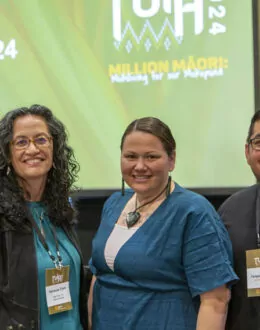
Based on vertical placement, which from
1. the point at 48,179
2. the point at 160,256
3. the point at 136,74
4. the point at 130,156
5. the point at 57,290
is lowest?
the point at 57,290

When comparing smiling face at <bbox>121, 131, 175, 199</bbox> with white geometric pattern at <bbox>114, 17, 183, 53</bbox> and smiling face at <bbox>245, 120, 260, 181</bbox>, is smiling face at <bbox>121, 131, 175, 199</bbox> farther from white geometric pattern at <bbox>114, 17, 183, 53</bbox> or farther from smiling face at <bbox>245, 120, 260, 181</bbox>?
white geometric pattern at <bbox>114, 17, 183, 53</bbox>

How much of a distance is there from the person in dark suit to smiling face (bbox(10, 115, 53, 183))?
0.75 m

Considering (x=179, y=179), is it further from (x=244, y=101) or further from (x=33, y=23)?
(x=33, y=23)

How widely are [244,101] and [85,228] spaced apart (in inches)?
55.8

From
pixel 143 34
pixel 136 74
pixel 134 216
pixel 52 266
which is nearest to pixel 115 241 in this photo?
pixel 134 216

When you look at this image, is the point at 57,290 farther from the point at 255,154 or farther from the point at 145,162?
the point at 255,154

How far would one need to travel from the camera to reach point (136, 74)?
3.33 m

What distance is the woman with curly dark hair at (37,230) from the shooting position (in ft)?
5.76

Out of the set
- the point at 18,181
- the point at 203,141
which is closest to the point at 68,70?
the point at 203,141

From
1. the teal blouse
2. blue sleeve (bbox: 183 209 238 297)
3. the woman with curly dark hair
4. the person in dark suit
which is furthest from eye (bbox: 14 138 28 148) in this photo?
the person in dark suit

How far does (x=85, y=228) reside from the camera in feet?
11.8

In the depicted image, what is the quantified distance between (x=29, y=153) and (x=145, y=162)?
0.44 metres

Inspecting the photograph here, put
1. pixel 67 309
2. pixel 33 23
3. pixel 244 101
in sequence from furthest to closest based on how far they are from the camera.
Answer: pixel 33 23
pixel 244 101
pixel 67 309

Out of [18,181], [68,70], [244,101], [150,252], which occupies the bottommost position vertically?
[150,252]
